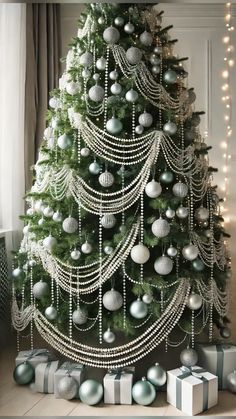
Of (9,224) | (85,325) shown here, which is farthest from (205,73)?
(85,325)

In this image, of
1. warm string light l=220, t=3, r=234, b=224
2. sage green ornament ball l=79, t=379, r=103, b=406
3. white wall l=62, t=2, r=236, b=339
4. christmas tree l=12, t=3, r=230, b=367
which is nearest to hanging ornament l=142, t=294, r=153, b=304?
christmas tree l=12, t=3, r=230, b=367

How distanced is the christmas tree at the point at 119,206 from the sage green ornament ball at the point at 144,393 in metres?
0.14

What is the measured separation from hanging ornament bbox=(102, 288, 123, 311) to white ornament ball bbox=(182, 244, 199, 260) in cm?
31

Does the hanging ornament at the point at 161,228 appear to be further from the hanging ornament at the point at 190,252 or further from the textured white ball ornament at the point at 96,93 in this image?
the textured white ball ornament at the point at 96,93

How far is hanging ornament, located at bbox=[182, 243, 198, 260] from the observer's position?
1.70 meters

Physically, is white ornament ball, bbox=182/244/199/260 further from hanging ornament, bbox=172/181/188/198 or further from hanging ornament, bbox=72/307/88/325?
hanging ornament, bbox=72/307/88/325

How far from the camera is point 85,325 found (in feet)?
5.99

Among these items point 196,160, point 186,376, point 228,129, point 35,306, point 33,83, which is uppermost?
point 33,83

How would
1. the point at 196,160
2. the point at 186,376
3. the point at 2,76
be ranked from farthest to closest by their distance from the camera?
the point at 2,76 → the point at 196,160 → the point at 186,376

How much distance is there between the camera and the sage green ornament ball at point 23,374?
1.73 m

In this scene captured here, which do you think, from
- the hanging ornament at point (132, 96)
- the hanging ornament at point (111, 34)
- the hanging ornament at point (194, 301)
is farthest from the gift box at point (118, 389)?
the hanging ornament at point (111, 34)

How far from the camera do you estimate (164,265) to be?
5.43ft

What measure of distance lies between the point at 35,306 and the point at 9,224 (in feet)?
2.10

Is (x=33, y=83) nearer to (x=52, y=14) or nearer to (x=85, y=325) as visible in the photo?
(x=52, y=14)
